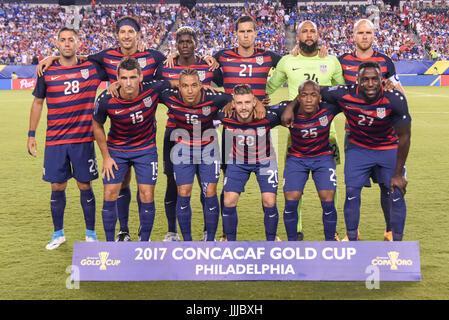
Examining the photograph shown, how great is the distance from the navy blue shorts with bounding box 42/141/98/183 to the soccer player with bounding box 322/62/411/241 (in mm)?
2395

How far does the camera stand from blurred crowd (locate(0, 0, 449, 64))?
1328 inches

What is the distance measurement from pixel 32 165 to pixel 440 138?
904cm

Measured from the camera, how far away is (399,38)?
3459 centimetres

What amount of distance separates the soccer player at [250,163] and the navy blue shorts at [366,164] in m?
0.70

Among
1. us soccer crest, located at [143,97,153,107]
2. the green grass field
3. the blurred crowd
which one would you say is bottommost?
the green grass field

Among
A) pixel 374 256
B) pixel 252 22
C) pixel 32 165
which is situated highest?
pixel 252 22

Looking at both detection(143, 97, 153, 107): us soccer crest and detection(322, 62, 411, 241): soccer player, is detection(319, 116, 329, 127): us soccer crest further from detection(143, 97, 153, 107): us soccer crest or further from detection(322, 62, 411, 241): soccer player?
detection(143, 97, 153, 107): us soccer crest

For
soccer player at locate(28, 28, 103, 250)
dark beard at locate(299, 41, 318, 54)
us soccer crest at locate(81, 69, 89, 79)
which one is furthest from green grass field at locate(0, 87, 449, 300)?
dark beard at locate(299, 41, 318, 54)

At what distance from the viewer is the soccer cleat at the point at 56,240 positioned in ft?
17.5

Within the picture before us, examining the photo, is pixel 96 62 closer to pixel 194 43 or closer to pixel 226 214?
pixel 194 43

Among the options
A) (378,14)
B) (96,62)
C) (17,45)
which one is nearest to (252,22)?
(96,62)

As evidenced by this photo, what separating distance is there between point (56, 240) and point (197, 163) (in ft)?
5.60

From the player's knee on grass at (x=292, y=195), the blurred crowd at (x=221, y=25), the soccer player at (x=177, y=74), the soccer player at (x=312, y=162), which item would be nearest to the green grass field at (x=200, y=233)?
the soccer player at (x=177, y=74)

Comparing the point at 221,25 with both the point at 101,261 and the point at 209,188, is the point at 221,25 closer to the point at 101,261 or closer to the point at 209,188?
the point at 209,188
